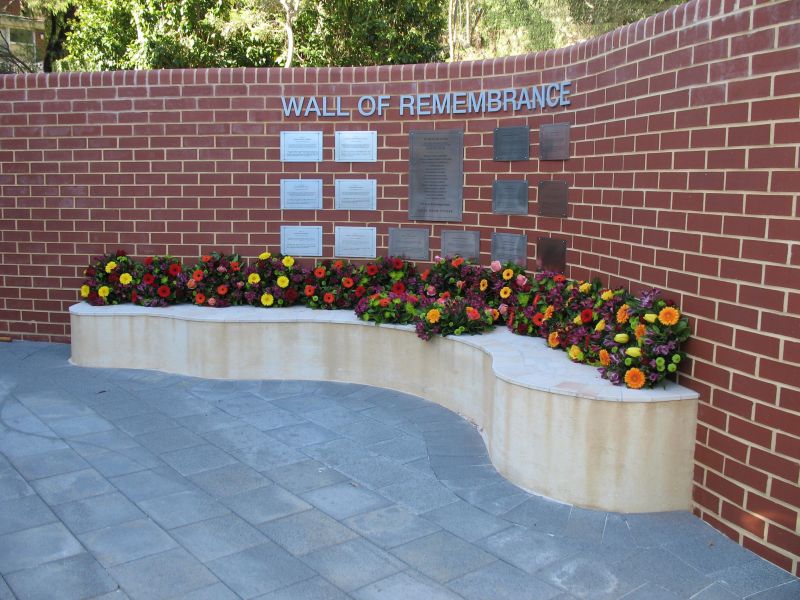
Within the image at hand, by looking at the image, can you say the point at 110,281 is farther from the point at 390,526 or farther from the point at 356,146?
the point at 390,526

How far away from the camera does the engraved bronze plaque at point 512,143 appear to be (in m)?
6.43

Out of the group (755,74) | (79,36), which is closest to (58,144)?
(755,74)

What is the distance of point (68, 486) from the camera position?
4.46 m

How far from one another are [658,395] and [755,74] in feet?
5.19

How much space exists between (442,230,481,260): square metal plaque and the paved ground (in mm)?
1655

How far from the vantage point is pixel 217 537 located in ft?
12.7

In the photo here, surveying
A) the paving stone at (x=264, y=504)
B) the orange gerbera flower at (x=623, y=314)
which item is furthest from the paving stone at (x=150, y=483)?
the orange gerbera flower at (x=623, y=314)

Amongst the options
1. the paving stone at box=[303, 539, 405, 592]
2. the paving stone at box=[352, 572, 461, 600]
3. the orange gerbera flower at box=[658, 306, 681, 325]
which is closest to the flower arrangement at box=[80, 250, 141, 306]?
the paving stone at box=[303, 539, 405, 592]

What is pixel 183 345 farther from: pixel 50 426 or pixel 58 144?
pixel 58 144

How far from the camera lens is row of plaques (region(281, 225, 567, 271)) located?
667cm

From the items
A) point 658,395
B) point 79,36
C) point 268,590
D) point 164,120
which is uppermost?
point 79,36

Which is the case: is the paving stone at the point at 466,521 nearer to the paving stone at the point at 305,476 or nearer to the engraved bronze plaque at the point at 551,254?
the paving stone at the point at 305,476

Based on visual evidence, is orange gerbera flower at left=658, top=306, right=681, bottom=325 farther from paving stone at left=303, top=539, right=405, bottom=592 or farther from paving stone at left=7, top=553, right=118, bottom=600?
paving stone at left=7, top=553, right=118, bottom=600

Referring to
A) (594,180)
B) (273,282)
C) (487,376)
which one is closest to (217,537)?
(487,376)
